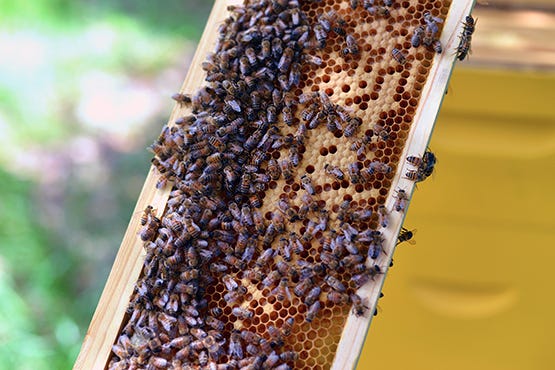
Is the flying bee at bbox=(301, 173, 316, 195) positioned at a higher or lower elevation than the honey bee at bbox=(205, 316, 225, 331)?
higher

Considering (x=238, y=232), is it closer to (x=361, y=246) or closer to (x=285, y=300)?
(x=285, y=300)

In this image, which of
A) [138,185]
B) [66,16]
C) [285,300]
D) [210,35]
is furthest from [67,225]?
[285,300]

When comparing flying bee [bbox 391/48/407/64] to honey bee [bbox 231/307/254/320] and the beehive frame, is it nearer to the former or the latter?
the beehive frame

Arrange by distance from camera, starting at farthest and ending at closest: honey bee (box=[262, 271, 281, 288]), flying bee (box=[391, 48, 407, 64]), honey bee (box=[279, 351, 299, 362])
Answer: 1. flying bee (box=[391, 48, 407, 64])
2. honey bee (box=[262, 271, 281, 288])
3. honey bee (box=[279, 351, 299, 362])

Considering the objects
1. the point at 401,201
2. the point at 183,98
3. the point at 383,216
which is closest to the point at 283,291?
the point at 383,216

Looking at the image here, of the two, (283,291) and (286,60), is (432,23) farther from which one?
(283,291)

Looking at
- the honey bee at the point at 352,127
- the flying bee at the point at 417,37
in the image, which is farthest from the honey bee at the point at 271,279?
the flying bee at the point at 417,37

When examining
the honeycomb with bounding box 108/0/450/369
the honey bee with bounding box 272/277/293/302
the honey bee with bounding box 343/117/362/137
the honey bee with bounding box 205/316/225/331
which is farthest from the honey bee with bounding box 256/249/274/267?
the honey bee with bounding box 343/117/362/137
